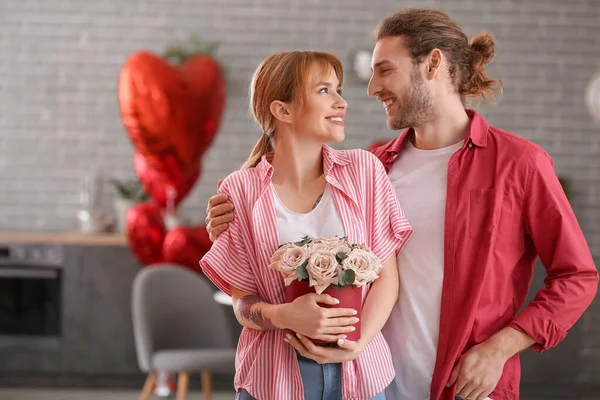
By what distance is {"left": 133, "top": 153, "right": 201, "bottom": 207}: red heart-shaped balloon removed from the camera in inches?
194

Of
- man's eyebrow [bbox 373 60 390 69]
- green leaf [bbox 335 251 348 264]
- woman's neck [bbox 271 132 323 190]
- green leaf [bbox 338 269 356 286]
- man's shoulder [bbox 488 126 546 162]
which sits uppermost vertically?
man's eyebrow [bbox 373 60 390 69]

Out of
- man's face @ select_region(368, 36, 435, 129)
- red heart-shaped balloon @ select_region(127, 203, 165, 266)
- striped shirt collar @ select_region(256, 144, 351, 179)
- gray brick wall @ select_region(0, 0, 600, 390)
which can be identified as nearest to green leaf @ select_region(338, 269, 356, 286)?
striped shirt collar @ select_region(256, 144, 351, 179)

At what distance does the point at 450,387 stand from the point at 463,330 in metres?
0.12

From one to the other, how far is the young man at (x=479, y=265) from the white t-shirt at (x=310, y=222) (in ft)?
0.42

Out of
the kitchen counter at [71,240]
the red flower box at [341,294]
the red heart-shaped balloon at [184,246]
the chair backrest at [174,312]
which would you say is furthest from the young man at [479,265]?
the kitchen counter at [71,240]

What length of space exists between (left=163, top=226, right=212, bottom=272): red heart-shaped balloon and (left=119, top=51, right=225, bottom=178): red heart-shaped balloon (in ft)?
1.27

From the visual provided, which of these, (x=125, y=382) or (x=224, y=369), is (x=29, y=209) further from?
(x=224, y=369)

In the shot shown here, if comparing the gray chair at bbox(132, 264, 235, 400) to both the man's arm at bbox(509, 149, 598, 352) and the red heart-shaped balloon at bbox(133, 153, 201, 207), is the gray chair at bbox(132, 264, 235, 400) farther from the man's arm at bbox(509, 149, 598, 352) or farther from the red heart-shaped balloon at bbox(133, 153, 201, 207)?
the man's arm at bbox(509, 149, 598, 352)

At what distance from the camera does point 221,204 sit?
1881 millimetres

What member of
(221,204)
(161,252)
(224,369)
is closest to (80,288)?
(161,252)

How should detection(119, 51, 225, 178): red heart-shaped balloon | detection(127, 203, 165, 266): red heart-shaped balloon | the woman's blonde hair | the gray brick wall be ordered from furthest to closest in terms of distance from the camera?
the gray brick wall
detection(127, 203, 165, 266): red heart-shaped balloon
detection(119, 51, 225, 178): red heart-shaped balloon
the woman's blonde hair

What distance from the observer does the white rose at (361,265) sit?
5.35 feet

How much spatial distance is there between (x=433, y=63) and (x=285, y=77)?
0.40 metres

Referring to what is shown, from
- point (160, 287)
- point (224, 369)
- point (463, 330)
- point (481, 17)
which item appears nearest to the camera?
point (463, 330)
